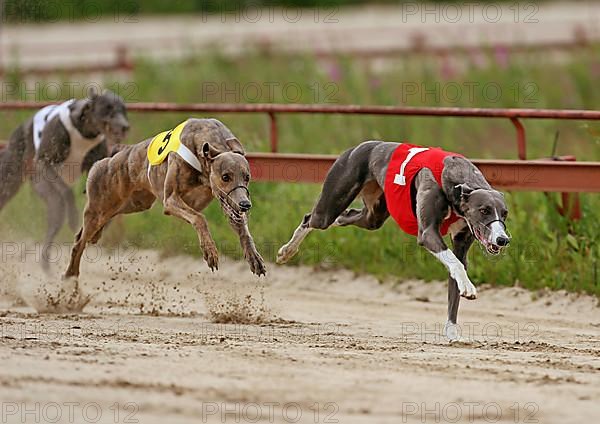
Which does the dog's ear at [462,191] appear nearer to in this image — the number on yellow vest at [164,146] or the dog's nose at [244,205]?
the dog's nose at [244,205]

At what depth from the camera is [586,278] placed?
798 centimetres

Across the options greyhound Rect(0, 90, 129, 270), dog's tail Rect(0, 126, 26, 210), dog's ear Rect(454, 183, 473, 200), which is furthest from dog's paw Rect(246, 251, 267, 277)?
dog's tail Rect(0, 126, 26, 210)

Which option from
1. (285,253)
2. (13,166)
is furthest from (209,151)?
(13,166)

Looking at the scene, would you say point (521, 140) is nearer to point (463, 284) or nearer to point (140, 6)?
point (463, 284)

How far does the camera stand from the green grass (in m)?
8.35

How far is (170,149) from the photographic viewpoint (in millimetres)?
6922

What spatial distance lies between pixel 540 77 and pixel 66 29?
1678 centimetres

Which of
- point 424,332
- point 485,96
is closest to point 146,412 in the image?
point 424,332

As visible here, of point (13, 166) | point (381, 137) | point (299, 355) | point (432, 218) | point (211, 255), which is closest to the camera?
point (299, 355)

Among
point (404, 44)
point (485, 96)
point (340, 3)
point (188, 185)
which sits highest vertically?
point (340, 3)

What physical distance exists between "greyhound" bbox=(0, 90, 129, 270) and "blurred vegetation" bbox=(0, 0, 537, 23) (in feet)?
60.7

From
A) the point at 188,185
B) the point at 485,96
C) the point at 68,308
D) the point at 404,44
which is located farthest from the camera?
the point at 404,44

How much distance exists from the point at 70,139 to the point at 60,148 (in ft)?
0.32

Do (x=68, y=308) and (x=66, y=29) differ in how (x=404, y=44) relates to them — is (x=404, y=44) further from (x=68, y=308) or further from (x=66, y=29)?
(x=68, y=308)
